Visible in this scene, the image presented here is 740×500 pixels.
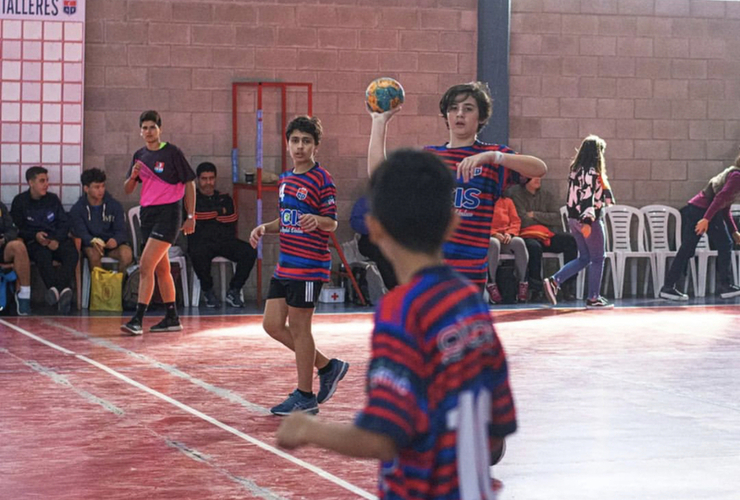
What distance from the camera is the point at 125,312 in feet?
36.9

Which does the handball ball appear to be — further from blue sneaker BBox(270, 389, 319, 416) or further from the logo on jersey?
blue sneaker BBox(270, 389, 319, 416)

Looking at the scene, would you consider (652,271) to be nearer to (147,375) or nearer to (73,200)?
(73,200)

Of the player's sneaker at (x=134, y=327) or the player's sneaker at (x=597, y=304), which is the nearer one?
the player's sneaker at (x=134, y=327)

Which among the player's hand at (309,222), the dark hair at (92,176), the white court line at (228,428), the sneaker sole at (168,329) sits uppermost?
the dark hair at (92,176)

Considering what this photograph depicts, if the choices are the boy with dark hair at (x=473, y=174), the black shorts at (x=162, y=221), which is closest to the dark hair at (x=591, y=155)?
the black shorts at (x=162, y=221)

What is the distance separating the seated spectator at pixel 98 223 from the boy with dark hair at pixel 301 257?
5.96 metres

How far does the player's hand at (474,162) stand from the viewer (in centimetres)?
413

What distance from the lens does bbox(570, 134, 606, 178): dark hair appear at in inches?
439

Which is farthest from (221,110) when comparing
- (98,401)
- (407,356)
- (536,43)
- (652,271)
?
(407,356)

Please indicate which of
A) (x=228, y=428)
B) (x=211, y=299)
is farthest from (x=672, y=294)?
(x=228, y=428)

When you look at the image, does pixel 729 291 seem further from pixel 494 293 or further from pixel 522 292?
pixel 494 293

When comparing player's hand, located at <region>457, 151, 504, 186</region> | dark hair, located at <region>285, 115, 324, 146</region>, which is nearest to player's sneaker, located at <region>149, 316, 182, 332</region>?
dark hair, located at <region>285, 115, 324, 146</region>

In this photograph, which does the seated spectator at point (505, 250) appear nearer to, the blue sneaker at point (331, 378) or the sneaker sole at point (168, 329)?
the sneaker sole at point (168, 329)

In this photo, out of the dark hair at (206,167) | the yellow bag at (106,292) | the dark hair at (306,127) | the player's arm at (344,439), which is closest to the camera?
the player's arm at (344,439)
